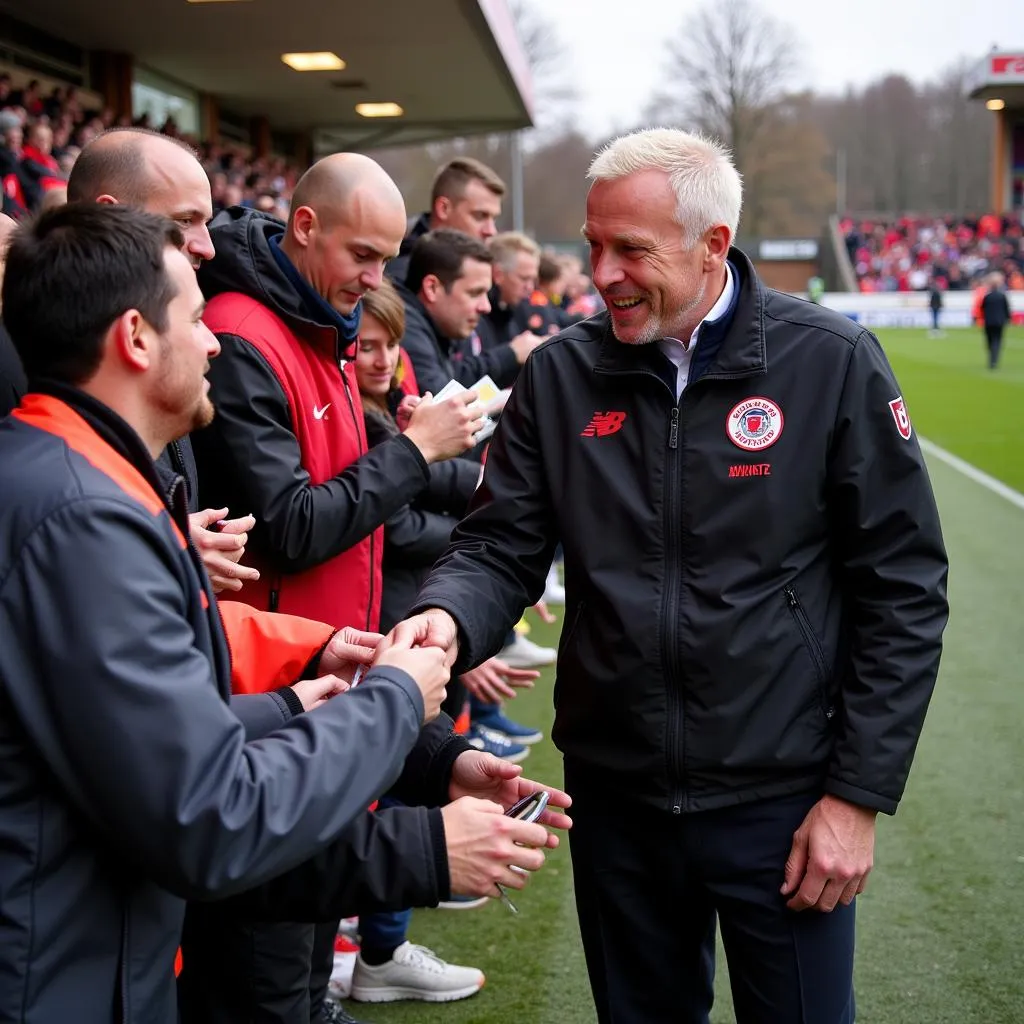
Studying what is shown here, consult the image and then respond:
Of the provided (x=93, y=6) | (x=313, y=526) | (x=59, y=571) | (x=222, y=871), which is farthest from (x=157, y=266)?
(x=93, y=6)

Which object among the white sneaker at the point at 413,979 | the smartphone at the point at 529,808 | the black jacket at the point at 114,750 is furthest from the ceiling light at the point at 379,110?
the black jacket at the point at 114,750

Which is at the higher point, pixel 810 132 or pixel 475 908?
pixel 810 132

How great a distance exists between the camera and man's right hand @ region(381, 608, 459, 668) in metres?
2.35

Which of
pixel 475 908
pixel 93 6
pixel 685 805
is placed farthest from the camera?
pixel 93 6

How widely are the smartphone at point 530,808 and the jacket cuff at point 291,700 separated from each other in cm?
47

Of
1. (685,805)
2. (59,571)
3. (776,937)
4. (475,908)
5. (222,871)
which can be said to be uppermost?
(59,571)

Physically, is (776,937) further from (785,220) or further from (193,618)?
(785,220)

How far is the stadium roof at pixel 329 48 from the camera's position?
15.2m

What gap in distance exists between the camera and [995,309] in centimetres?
2602

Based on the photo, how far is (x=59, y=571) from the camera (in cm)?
160

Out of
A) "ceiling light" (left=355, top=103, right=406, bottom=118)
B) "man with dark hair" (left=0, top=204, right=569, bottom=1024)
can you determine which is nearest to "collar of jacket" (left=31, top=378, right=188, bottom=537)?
"man with dark hair" (left=0, top=204, right=569, bottom=1024)

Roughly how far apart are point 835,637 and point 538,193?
74744mm

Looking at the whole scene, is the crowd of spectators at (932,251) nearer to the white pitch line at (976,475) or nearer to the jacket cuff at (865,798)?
the white pitch line at (976,475)

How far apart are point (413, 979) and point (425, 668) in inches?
89.2
